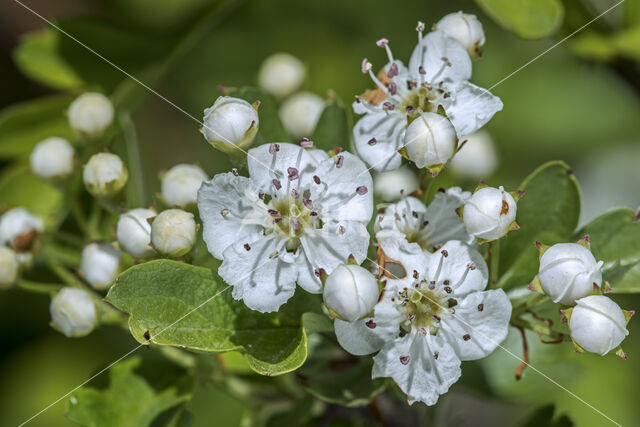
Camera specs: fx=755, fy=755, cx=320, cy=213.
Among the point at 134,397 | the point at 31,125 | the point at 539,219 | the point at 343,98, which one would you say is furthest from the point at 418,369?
the point at 343,98

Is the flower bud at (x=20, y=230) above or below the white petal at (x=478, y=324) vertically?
below

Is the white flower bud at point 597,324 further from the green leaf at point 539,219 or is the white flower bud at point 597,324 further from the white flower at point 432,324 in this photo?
the green leaf at point 539,219

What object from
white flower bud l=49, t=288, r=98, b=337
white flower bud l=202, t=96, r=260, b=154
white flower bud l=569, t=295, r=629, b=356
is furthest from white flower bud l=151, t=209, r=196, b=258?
white flower bud l=569, t=295, r=629, b=356

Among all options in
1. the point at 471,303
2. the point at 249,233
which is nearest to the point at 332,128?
the point at 249,233

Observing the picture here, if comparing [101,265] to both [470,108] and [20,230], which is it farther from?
[470,108]

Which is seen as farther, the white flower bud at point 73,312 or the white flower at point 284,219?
the white flower bud at point 73,312

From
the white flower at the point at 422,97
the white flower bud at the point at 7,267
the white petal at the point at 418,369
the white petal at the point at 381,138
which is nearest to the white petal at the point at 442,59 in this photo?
the white flower at the point at 422,97

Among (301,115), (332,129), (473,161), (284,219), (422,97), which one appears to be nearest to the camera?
(284,219)

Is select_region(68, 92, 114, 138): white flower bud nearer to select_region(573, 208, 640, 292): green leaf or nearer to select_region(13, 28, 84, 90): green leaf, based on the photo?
select_region(13, 28, 84, 90): green leaf
